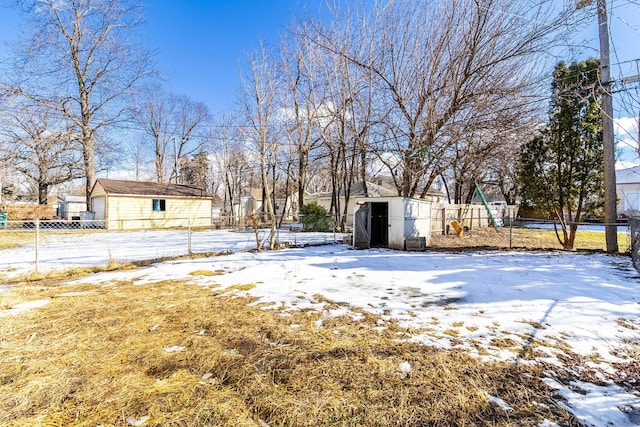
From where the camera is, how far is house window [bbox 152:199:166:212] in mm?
20159

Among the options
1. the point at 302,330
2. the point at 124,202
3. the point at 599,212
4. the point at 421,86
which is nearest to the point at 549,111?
the point at 599,212

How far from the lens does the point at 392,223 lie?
9.89 metres

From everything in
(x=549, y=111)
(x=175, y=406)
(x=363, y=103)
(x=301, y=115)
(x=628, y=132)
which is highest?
(x=301, y=115)

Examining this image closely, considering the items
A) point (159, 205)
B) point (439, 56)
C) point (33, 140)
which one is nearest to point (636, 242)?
point (439, 56)

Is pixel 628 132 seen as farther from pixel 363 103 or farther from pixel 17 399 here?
pixel 363 103

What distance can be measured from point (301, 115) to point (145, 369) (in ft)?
50.8

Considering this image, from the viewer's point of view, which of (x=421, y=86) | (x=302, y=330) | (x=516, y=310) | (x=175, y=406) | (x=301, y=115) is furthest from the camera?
(x=301, y=115)

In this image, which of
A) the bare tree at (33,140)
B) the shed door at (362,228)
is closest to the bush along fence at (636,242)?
the shed door at (362,228)

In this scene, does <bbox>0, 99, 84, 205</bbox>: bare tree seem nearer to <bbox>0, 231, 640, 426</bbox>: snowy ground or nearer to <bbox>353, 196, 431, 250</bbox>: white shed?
<bbox>0, 231, 640, 426</bbox>: snowy ground

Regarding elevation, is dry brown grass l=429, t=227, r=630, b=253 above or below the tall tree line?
below

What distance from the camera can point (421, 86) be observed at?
7910mm

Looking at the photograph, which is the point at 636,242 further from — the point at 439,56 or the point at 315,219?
the point at 315,219

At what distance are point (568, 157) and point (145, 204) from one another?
22603 millimetres

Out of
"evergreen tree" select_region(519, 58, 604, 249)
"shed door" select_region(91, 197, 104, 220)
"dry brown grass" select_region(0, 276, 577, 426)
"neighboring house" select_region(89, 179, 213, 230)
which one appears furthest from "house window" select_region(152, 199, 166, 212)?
"evergreen tree" select_region(519, 58, 604, 249)
